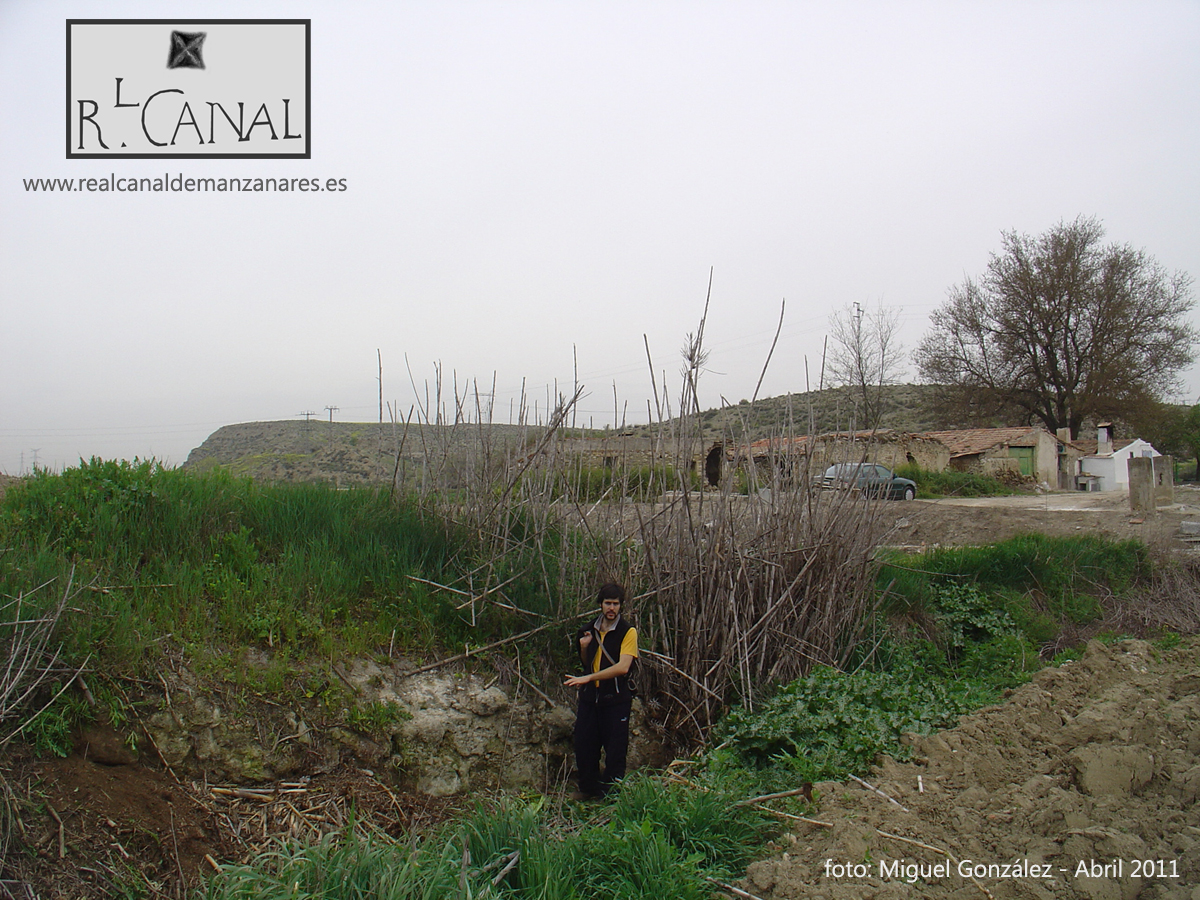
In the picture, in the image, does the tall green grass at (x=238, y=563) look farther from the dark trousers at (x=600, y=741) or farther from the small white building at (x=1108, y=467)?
the small white building at (x=1108, y=467)

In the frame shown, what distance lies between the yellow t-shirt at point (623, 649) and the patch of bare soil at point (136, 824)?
1.43 meters

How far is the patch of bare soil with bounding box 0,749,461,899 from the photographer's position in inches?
132

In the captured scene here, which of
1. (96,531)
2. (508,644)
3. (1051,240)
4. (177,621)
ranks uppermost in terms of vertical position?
(1051,240)

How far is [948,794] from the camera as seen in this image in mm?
3943

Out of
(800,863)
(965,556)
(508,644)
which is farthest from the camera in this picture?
(965,556)

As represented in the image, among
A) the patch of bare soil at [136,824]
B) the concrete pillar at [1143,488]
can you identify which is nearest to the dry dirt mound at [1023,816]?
the patch of bare soil at [136,824]

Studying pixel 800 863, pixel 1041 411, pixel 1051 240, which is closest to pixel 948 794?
pixel 800 863

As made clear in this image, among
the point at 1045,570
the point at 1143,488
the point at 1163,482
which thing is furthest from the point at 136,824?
the point at 1163,482

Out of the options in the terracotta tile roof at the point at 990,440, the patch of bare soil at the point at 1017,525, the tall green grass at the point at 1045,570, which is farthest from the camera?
the terracotta tile roof at the point at 990,440

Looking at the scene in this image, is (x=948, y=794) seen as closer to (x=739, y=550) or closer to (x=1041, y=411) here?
(x=739, y=550)

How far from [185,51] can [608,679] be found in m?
5.76

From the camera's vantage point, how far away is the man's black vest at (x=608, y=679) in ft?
15.0

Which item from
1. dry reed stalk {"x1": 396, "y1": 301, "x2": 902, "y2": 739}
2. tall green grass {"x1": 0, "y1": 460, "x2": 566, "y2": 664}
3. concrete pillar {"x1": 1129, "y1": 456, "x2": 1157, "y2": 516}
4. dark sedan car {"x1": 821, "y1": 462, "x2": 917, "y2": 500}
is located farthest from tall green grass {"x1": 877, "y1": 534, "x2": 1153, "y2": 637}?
tall green grass {"x1": 0, "y1": 460, "x2": 566, "y2": 664}

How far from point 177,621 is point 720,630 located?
362 centimetres
